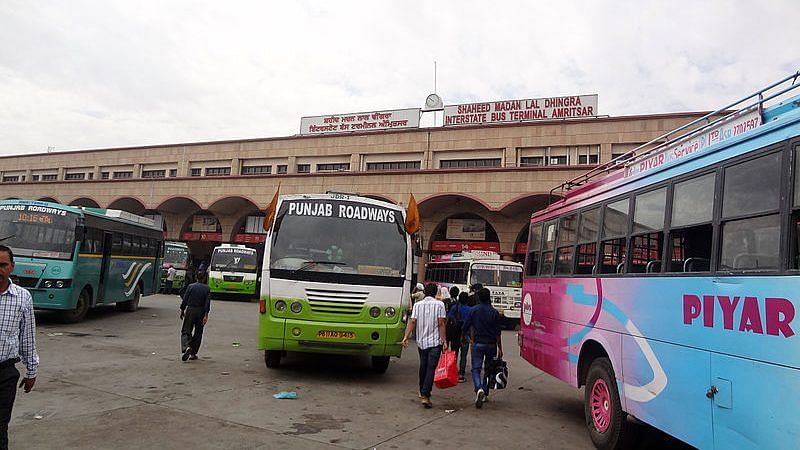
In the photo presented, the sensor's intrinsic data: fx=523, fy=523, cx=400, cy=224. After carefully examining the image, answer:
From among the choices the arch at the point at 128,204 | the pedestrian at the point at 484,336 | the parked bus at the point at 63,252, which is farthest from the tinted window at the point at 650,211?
the arch at the point at 128,204

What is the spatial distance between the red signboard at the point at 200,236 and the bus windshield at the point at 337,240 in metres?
31.6

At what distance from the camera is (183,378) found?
790 centimetres

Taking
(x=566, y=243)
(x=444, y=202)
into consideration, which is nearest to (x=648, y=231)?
(x=566, y=243)

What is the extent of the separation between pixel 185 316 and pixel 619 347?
24.9 ft

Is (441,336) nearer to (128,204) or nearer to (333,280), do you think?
(333,280)

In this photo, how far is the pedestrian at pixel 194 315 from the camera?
30.9 ft

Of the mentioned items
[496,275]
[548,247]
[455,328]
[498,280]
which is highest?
[548,247]

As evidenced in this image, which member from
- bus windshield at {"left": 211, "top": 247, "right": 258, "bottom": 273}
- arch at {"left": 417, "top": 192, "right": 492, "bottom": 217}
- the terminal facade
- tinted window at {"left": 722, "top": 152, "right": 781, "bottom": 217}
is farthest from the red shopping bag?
arch at {"left": 417, "top": 192, "right": 492, "bottom": 217}

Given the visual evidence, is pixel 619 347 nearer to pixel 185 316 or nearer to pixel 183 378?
pixel 183 378

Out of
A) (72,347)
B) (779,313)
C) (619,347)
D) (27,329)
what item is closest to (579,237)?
(619,347)

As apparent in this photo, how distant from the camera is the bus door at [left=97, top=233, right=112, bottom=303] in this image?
14.5 metres

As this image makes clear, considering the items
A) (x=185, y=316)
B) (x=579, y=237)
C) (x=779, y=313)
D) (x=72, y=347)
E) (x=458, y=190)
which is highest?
(x=458, y=190)

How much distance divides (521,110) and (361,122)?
11.6 metres

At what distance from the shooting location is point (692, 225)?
14.9ft
